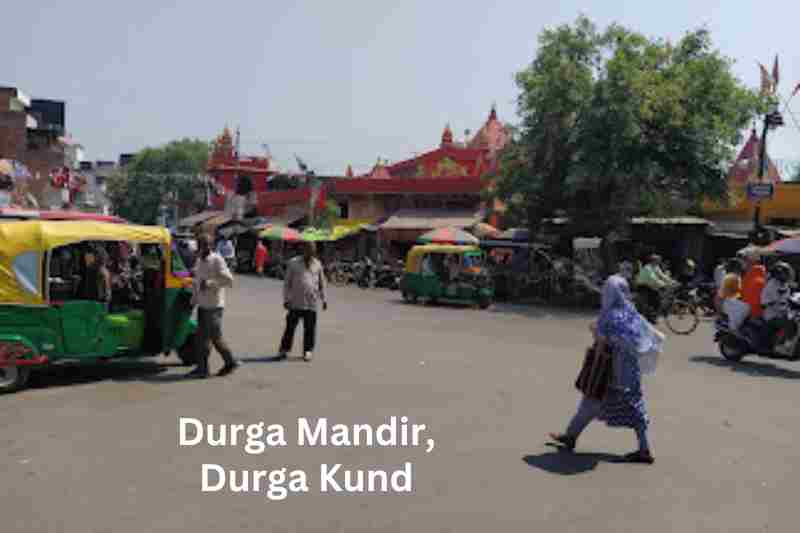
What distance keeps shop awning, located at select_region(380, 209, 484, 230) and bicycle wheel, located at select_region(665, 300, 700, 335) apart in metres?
15.9

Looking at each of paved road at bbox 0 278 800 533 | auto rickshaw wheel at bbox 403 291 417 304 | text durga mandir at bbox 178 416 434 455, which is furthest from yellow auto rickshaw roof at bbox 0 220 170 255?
auto rickshaw wheel at bbox 403 291 417 304

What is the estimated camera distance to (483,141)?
48.4 meters

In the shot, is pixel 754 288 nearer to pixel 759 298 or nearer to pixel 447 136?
pixel 759 298

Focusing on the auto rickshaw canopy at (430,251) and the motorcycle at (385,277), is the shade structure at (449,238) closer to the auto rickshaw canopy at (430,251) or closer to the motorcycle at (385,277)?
the motorcycle at (385,277)

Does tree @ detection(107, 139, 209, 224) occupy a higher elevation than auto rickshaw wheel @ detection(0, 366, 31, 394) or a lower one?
higher

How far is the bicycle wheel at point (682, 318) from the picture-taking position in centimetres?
1725

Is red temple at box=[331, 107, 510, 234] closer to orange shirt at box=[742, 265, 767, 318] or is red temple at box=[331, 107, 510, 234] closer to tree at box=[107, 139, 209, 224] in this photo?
orange shirt at box=[742, 265, 767, 318]

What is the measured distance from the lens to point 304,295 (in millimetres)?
10555

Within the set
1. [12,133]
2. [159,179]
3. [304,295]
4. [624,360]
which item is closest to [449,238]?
[304,295]

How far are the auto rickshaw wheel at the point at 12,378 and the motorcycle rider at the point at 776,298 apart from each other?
10183 millimetres

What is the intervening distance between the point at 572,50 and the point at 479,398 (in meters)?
18.8

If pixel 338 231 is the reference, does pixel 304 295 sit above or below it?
below

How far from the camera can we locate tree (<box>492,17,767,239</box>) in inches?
890

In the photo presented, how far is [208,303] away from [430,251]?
14.0 metres
